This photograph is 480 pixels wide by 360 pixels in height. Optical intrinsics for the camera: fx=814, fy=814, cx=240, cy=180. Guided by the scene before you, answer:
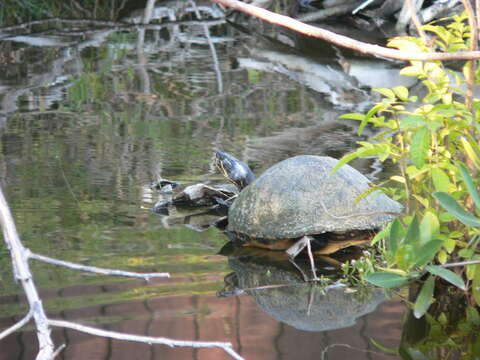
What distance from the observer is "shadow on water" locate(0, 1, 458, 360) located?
105 inches

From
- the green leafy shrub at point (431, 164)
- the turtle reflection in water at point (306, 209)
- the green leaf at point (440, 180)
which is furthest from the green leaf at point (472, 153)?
the turtle reflection in water at point (306, 209)

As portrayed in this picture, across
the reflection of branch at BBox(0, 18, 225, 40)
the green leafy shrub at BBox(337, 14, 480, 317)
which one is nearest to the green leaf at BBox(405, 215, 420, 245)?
the green leafy shrub at BBox(337, 14, 480, 317)

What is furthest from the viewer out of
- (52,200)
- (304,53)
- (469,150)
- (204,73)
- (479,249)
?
(304,53)

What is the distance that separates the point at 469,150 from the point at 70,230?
1.93 metres

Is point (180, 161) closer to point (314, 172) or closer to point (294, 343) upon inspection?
point (314, 172)

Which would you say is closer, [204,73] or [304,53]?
[204,73]

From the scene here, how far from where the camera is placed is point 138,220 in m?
3.84

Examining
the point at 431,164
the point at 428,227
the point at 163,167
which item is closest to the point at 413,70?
the point at 431,164

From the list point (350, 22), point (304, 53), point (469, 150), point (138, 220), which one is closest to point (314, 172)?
point (138, 220)

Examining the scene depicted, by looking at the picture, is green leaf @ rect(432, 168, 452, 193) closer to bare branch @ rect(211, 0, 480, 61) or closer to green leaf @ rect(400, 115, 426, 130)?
green leaf @ rect(400, 115, 426, 130)

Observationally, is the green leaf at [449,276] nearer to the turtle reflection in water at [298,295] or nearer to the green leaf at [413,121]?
the green leaf at [413,121]

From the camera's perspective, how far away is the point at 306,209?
3.59 m

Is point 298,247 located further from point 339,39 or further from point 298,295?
point 339,39

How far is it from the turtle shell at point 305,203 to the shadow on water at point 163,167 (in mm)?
139
